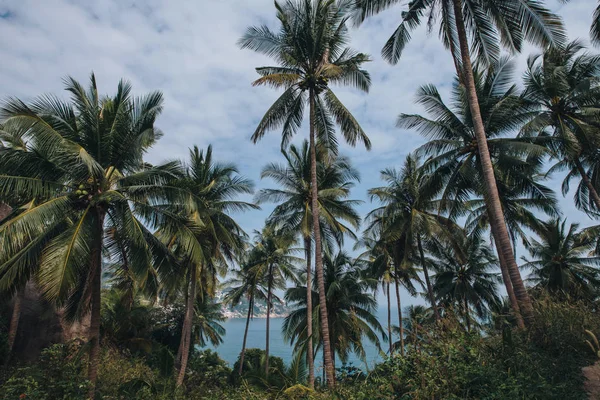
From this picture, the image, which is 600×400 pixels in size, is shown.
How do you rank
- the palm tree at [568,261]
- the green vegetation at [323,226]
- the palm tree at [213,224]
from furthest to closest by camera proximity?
the palm tree at [568,261], the palm tree at [213,224], the green vegetation at [323,226]

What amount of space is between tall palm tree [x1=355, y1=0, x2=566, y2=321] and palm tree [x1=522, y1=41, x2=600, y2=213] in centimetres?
464

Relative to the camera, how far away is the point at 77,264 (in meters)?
8.44

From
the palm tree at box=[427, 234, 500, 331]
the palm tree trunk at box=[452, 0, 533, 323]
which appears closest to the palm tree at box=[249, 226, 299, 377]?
the palm tree at box=[427, 234, 500, 331]

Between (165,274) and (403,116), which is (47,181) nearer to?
(165,274)

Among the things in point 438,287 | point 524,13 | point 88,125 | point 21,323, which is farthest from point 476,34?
point 21,323

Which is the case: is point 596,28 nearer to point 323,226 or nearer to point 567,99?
point 567,99

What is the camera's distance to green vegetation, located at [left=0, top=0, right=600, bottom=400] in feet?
22.2

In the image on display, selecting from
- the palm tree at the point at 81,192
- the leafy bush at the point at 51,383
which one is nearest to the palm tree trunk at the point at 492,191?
the palm tree at the point at 81,192

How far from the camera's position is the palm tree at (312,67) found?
13383 millimetres

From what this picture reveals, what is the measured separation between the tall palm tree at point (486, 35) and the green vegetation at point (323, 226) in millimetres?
53

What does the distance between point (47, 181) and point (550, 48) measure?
45.5 ft

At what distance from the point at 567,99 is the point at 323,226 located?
12003 mm

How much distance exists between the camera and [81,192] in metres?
9.22

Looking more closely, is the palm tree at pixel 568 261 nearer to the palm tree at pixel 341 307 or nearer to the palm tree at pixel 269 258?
the palm tree at pixel 341 307
